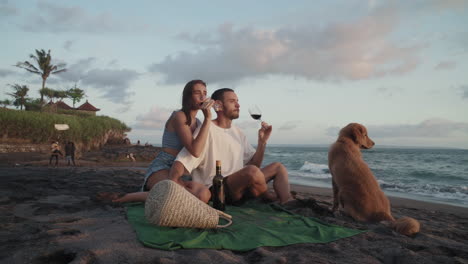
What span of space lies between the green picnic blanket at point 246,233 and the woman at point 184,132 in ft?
1.75

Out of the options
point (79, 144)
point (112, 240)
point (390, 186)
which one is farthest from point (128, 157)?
point (112, 240)

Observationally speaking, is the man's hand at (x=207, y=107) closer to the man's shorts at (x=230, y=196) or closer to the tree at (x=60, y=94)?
the man's shorts at (x=230, y=196)

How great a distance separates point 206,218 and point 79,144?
71.0ft

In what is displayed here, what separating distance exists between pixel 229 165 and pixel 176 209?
4.50ft

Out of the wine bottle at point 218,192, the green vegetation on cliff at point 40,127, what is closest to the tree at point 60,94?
the green vegetation on cliff at point 40,127

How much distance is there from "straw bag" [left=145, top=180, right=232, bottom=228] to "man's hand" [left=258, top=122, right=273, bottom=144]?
162 cm

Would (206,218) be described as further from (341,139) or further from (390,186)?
(390,186)

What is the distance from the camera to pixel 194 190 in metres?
3.43

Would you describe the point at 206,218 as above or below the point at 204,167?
below

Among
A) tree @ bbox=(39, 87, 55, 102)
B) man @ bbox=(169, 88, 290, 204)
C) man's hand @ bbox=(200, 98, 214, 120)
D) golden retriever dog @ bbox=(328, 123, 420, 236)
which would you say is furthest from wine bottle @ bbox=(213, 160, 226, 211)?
tree @ bbox=(39, 87, 55, 102)

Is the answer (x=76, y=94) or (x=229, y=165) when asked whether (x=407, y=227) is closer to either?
(x=229, y=165)

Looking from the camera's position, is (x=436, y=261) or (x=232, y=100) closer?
(x=436, y=261)

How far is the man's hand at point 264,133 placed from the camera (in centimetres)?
404

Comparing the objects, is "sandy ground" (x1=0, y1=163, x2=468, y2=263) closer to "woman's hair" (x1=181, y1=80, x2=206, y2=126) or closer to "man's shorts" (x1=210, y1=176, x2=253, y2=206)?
"man's shorts" (x1=210, y1=176, x2=253, y2=206)
